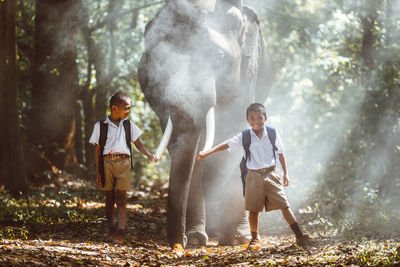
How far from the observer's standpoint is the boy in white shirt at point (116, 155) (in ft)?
20.1

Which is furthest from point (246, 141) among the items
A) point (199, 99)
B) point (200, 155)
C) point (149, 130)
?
point (149, 130)

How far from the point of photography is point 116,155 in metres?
6.15

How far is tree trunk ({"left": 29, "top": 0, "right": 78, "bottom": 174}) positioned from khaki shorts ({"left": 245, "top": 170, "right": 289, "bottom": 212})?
22.2 ft

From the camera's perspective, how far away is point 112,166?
6.17 m

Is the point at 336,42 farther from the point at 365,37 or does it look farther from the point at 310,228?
the point at 310,228

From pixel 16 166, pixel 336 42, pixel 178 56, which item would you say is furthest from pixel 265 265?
pixel 336 42

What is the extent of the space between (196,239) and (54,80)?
6754 millimetres

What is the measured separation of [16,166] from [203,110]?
4556 mm

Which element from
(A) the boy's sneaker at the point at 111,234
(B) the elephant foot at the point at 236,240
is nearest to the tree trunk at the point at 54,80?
(A) the boy's sneaker at the point at 111,234

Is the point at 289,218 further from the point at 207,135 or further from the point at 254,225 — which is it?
the point at 207,135

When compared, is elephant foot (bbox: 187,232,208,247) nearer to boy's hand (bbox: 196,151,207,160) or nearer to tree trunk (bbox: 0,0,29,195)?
boy's hand (bbox: 196,151,207,160)

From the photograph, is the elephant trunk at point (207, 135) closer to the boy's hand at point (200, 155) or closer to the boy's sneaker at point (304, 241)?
the boy's hand at point (200, 155)

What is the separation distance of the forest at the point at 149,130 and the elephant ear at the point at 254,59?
32.1 inches

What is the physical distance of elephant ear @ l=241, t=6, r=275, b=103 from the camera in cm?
754
